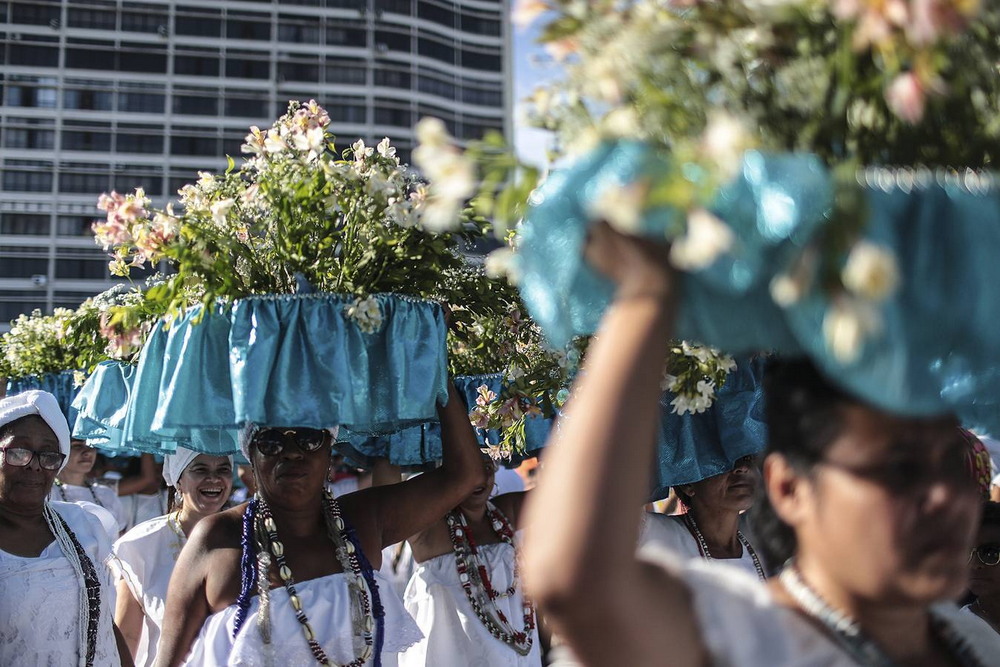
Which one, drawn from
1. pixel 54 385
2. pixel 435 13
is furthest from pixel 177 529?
pixel 435 13

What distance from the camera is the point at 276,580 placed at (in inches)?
139

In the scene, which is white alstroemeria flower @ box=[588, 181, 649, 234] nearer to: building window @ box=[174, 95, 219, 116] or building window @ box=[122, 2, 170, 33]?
building window @ box=[174, 95, 219, 116]

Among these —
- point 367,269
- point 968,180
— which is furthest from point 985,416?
point 367,269

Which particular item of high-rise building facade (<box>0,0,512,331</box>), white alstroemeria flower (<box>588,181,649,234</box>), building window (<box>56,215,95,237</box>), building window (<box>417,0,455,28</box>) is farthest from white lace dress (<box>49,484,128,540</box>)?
building window (<box>417,0,455,28</box>)

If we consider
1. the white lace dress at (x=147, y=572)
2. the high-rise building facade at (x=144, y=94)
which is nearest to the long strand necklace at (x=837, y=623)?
the white lace dress at (x=147, y=572)

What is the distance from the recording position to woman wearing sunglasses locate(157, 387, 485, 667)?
3.41 m

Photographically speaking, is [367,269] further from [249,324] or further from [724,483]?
[724,483]

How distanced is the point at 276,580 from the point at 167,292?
98 centimetres

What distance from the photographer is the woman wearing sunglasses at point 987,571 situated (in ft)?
12.5

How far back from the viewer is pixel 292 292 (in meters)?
3.51

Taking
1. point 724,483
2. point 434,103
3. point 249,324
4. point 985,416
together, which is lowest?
point 724,483

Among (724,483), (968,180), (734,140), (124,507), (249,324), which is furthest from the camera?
(124,507)

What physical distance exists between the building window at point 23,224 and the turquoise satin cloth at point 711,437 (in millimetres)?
53412

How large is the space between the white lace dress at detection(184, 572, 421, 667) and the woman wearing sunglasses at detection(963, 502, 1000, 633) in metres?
2.08
